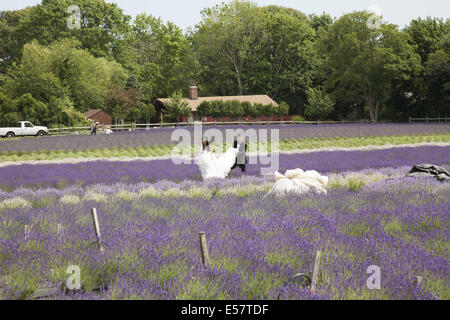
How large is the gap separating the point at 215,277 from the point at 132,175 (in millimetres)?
9584

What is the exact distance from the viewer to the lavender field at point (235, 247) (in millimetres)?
3469

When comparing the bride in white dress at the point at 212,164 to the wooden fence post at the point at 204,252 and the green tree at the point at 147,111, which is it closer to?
the wooden fence post at the point at 204,252

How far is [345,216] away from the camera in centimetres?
565

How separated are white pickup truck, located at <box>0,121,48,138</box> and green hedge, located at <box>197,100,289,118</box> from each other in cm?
2265

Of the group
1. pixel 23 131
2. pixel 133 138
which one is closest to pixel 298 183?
pixel 133 138

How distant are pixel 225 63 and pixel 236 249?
65306 millimetres

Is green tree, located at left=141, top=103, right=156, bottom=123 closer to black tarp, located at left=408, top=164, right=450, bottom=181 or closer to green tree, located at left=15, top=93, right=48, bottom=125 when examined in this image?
green tree, located at left=15, top=93, right=48, bottom=125

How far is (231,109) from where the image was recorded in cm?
5559

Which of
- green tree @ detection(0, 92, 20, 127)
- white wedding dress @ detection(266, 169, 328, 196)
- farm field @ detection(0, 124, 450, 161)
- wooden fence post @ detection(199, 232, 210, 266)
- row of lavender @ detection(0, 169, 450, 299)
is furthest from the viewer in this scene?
green tree @ detection(0, 92, 20, 127)

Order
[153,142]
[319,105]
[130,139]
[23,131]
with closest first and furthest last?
[153,142]
[130,139]
[23,131]
[319,105]

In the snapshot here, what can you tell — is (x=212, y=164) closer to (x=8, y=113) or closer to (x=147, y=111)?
(x=8, y=113)

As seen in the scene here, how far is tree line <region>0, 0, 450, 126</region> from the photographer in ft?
151

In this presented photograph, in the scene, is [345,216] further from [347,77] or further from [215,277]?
[347,77]

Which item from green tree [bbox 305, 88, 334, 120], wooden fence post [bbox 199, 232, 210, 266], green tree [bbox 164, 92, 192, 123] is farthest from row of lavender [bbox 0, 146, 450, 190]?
green tree [bbox 305, 88, 334, 120]
